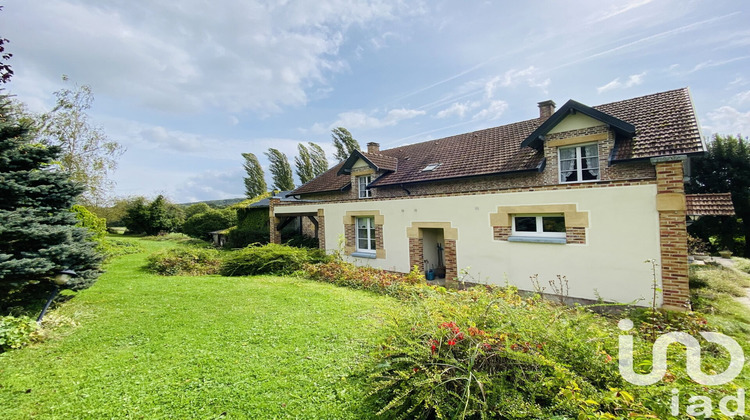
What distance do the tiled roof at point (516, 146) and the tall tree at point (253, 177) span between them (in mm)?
20963

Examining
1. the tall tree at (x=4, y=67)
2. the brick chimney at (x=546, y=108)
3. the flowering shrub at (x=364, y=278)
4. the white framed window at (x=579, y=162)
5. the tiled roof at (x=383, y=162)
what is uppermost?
the brick chimney at (x=546, y=108)

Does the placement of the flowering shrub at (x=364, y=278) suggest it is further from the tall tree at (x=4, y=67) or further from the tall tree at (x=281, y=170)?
the tall tree at (x=281, y=170)

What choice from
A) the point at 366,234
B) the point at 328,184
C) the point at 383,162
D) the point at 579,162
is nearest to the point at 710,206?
the point at 579,162

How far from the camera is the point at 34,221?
5.66 m

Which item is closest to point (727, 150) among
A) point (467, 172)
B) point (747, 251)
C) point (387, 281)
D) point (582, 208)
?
point (747, 251)

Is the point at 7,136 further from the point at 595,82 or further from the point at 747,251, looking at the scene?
the point at 747,251

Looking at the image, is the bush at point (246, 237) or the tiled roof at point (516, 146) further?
the bush at point (246, 237)

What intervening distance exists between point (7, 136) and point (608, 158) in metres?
15.6

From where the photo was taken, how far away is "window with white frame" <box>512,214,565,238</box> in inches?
335

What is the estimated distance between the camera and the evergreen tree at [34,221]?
5.38 m

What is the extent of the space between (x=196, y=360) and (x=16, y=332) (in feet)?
10.9

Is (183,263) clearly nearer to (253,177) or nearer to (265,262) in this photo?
(265,262)

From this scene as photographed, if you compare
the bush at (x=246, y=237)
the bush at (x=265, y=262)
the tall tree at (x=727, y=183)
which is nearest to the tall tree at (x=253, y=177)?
the bush at (x=246, y=237)

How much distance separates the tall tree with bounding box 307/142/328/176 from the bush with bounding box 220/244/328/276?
2603 cm
